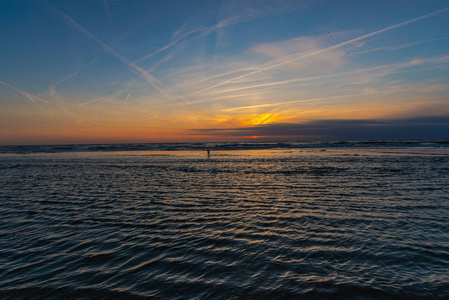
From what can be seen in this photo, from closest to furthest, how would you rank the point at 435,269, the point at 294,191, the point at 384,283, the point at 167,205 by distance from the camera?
the point at 384,283
the point at 435,269
the point at 167,205
the point at 294,191

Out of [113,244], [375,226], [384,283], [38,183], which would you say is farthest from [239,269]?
[38,183]

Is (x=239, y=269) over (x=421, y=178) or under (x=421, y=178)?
over

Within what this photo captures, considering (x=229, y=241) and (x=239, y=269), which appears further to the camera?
(x=229, y=241)

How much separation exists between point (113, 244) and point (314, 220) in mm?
7340

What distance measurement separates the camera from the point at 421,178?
1998 centimetres

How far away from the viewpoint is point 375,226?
920 cm

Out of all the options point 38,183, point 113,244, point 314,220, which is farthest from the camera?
point 38,183

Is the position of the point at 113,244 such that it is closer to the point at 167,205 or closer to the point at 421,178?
the point at 167,205

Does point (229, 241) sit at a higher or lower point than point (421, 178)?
Result: higher

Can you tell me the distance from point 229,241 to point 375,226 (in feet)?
18.1

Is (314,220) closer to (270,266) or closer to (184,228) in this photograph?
(270,266)

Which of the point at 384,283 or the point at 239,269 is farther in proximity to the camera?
the point at 239,269

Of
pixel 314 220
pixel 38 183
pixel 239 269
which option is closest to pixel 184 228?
pixel 239 269

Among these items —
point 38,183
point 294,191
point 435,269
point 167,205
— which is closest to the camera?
point 435,269
